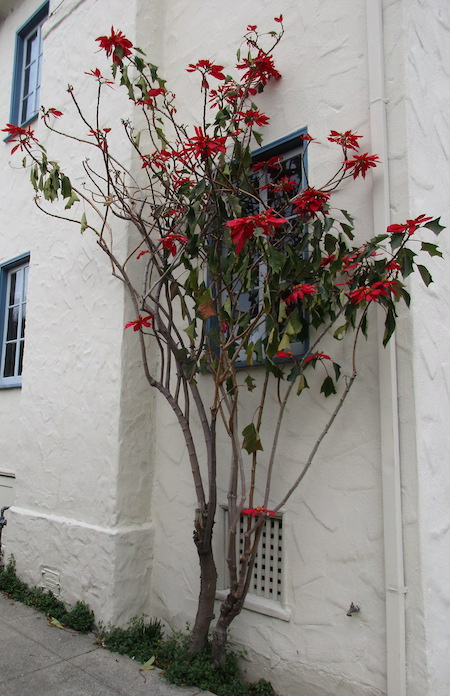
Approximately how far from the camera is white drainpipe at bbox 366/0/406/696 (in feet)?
10.1

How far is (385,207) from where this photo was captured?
136 inches

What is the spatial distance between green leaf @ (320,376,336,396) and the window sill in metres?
1.41

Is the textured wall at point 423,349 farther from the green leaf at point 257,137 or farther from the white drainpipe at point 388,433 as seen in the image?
the green leaf at point 257,137

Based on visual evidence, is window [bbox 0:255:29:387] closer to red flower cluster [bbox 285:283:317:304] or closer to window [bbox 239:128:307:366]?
window [bbox 239:128:307:366]

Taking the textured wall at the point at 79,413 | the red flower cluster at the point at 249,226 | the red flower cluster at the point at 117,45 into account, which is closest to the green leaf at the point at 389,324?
the red flower cluster at the point at 249,226

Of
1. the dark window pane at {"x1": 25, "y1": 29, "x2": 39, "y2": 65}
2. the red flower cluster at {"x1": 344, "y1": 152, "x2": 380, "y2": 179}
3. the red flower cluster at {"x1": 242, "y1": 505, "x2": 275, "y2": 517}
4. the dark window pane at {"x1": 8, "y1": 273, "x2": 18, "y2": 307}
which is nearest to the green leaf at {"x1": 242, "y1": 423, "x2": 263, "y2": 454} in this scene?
the red flower cluster at {"x1": 242, "y1": 505, "x2": 275, "y2": 517}

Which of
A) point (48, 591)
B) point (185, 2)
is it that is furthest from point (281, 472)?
point (185, 2)

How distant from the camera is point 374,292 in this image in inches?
117

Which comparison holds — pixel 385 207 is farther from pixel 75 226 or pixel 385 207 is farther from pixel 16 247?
pixel 16 247

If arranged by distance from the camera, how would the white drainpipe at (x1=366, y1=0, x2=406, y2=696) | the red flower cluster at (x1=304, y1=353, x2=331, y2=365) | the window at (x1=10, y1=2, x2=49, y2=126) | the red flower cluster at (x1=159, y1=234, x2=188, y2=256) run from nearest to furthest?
the white drainpipe at (x1=366, y1=0, x2=406, y2=696), the red flower cluster at (x1=304, y1=353, x2=331, y2=365), the red flower cluster at (x1=159, y1=234, x2=188, y2=256), the window at (x1=10, y1=2, x2=49, y2=126)

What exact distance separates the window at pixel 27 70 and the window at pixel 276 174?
4.54 metres

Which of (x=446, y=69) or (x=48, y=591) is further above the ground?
(x=446, y=69)

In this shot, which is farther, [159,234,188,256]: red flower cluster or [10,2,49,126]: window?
[10,2,49,126]: window

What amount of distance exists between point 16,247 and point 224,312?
4.51m
